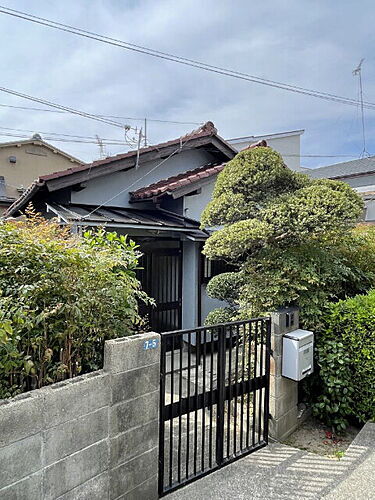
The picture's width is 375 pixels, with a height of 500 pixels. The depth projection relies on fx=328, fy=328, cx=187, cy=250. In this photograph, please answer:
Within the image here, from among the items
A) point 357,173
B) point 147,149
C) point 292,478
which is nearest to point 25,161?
point 147,149

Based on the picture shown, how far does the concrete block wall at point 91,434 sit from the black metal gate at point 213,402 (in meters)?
0.31

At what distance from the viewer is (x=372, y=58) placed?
9250mm

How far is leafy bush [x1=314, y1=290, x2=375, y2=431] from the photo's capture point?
4.24 m

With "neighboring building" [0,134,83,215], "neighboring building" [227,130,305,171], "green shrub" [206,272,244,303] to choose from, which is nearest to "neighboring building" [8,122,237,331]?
"green shrub" [206,272,244,303]

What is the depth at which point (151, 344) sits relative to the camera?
279 centimetres

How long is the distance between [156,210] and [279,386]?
5.19 meters

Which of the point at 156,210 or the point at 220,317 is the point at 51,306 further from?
the point at 156,210

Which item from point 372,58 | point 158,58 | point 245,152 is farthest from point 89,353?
point 372,58

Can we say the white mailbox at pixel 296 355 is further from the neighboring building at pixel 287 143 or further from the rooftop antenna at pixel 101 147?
the neighboring building at pixel 287 143

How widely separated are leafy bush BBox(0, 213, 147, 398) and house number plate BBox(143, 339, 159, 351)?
A: 264 mm

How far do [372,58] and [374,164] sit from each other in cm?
872

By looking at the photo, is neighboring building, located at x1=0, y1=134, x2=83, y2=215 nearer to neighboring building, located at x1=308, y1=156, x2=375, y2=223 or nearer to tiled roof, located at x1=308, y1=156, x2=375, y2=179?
tiled roof, located at x1=308, y1=156, x2=375, y2=179

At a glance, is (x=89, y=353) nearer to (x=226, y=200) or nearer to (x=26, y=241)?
(x=26, y=241)

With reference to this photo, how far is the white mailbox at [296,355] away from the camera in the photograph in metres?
4.05
